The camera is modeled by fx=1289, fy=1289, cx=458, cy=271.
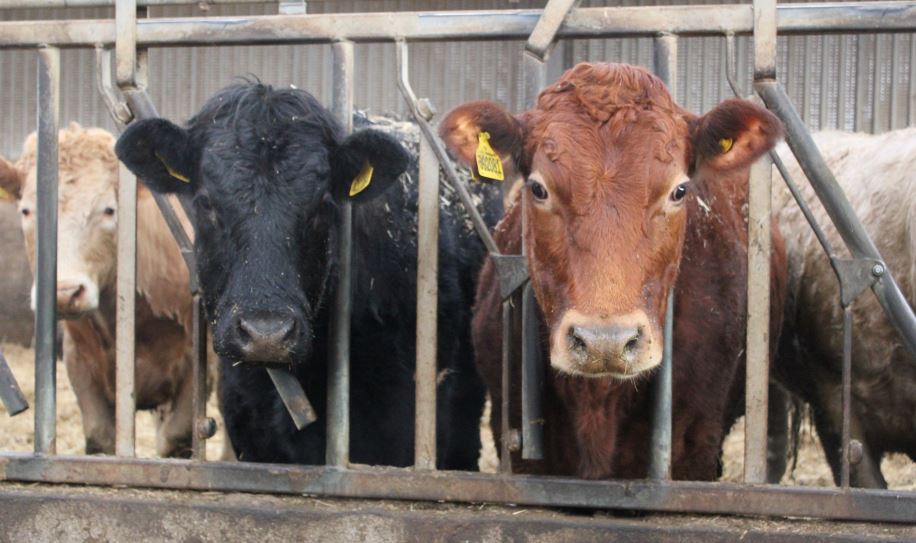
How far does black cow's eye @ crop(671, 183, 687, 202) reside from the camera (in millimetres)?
3377

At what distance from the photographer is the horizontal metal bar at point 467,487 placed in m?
3.34

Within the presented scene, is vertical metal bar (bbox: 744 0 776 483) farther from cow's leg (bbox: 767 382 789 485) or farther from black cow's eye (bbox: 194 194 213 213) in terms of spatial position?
cow's leg (bbox: 767 382 789 485)

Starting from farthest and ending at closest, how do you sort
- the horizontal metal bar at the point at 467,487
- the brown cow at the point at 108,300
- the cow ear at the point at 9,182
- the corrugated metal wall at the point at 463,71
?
the corrugated metal wall at the point at 463,71, the cow ear at the point at 9,182, the brown cow at the point at 108,300, the horizontal metal bar at the point at 467,487

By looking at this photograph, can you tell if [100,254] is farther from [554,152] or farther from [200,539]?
[554,152]

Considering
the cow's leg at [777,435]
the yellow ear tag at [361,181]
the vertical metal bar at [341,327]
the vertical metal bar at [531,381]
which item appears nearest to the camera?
the vertical metal bar at [531,381]

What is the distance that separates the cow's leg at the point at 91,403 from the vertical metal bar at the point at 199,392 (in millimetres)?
2286

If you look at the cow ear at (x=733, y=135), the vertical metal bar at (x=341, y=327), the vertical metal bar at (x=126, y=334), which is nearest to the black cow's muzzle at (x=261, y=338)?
the vertical metal bar at (x=341, y=327)

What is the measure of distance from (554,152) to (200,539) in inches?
57.1

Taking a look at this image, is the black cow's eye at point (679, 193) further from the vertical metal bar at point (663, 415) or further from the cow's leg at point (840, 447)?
the cow's leg at point (840, 447)

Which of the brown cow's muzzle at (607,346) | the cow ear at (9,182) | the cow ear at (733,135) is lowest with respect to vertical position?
the brown cow's muzzle at (607,346)

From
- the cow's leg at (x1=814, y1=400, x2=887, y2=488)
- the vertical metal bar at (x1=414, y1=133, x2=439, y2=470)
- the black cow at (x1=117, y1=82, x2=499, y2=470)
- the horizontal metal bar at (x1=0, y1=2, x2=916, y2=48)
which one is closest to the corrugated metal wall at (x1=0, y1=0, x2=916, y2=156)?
the cow's leg at (x1=814, y1=400, x2=887, y2=488)

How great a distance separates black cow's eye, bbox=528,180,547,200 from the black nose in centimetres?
75

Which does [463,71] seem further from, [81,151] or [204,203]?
[204,203]

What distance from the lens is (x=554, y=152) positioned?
11.1ft
